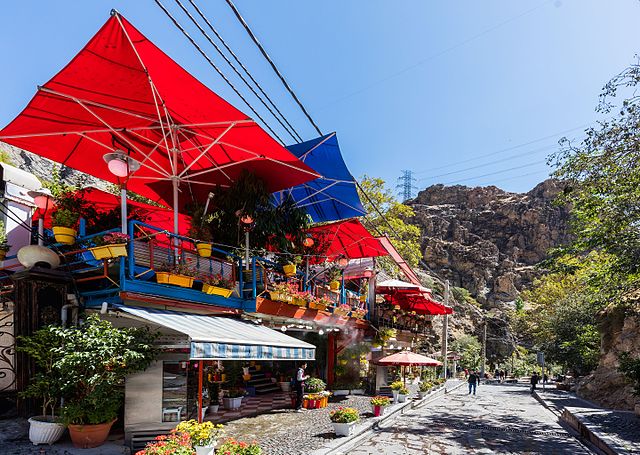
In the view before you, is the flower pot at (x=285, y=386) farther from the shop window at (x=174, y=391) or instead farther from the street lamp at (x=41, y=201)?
the street lamp at (x=41, y=201)

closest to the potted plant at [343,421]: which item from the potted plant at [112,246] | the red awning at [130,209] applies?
the potted plant at [112,246]

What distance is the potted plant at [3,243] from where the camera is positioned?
32.0ft

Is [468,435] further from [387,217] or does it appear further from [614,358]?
[387,217]

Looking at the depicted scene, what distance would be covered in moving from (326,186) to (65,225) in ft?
28.1

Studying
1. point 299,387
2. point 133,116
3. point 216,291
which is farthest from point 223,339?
point 299,387

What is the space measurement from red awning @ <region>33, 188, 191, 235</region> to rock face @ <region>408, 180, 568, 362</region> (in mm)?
59086

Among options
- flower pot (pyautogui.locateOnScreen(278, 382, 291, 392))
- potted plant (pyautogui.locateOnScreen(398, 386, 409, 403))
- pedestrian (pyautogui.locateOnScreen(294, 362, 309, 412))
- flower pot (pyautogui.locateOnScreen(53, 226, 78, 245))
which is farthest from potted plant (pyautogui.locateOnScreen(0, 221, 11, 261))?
potted plant (pyautogui.locateOnScreen(398, 386, 409, 403))

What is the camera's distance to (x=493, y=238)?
88.2 meters

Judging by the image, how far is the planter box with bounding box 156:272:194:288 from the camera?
9.65 metres

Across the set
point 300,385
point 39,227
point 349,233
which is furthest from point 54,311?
point 349,233

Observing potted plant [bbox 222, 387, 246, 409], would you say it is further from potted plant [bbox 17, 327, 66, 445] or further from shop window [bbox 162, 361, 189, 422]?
potted plant [bbox 17, 327, 66, 445]

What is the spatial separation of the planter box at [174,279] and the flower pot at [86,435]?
9.91ft

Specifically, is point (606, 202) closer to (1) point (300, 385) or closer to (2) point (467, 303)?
(1) point (300, 385)

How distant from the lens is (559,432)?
14070mm
